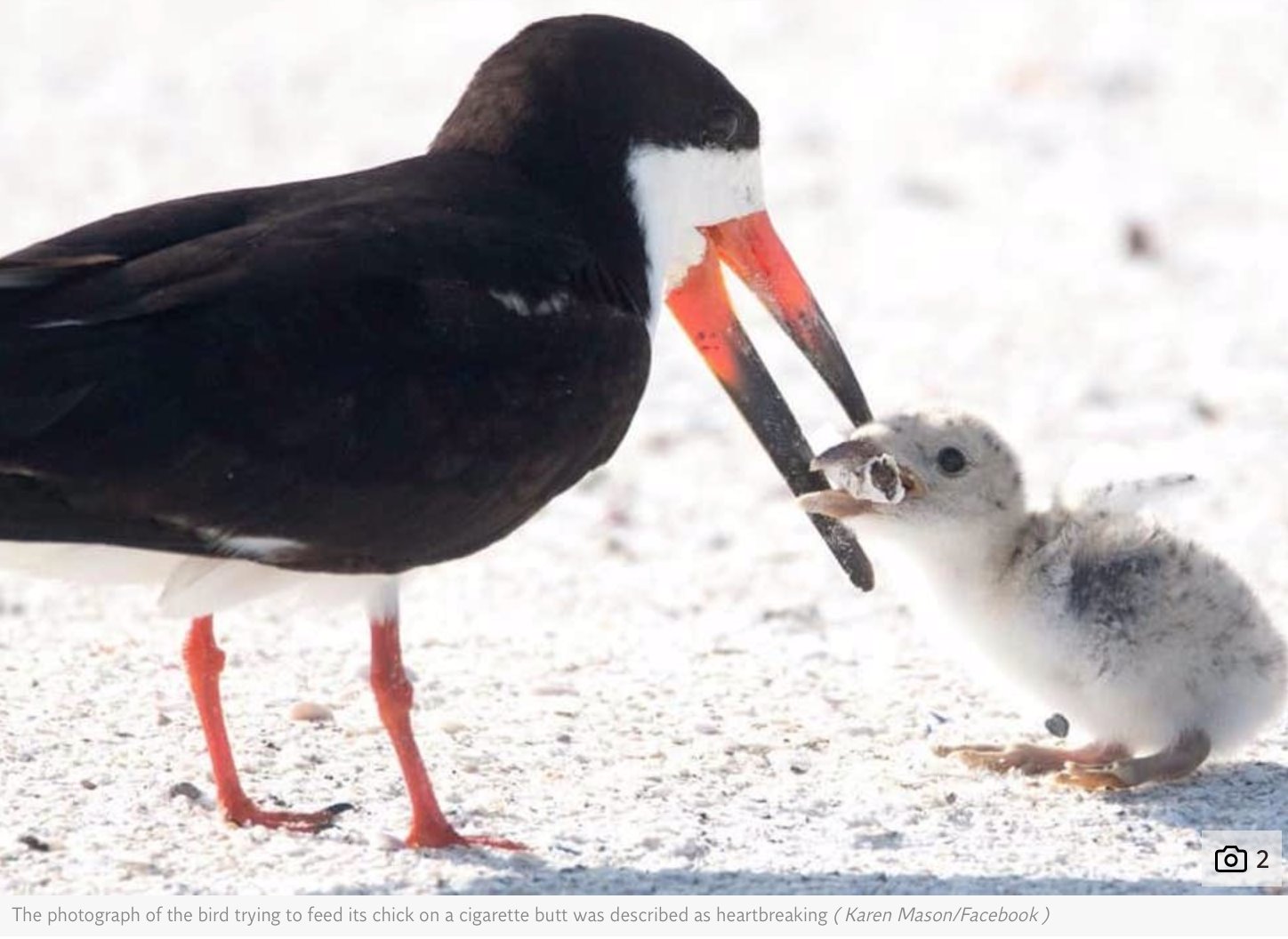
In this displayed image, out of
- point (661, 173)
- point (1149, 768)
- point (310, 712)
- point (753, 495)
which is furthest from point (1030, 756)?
point (753, 495)

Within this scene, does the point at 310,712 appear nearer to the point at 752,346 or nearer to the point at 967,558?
the point at 752,346

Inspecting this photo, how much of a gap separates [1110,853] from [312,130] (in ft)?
32.6

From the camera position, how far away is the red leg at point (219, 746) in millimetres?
6090

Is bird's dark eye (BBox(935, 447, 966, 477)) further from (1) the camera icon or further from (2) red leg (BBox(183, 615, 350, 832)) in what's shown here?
(2) red leg (BBox(183, 615, 350, 832))

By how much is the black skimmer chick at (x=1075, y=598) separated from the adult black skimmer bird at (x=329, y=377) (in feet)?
2.62

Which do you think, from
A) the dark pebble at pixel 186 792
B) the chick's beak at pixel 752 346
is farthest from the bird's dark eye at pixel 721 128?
the dark pebble at pixel 186 792

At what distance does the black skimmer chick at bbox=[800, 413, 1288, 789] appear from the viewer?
6457mm

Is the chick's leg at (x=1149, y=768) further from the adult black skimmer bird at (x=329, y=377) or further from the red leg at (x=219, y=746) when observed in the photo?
the red leg at (x=219, y=746)

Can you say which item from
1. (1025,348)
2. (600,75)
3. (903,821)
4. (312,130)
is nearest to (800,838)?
(903,821)

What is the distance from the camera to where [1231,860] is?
586 centimetres

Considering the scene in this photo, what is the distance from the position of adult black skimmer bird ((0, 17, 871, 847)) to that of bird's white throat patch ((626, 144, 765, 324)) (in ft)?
0.10

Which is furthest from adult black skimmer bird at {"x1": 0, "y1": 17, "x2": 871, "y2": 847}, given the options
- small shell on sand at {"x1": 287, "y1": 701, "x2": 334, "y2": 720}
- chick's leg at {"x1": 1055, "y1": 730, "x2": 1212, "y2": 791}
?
chick's leg at {"x1": 1055, "y1": 730, "x2": 1212, "y2": 791}

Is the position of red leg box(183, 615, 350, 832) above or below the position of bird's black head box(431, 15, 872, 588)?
below

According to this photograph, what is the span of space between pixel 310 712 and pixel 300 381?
62.7 inches
